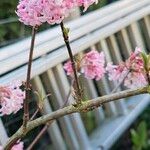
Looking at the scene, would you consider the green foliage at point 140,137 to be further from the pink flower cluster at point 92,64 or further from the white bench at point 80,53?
the pink flower cluster at point 92,64

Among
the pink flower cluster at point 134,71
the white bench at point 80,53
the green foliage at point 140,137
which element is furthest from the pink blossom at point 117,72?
the green foliage at point 140,137

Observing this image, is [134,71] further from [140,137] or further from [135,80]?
[140,137]

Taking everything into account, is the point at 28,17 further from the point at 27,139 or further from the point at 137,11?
the point at 137,11

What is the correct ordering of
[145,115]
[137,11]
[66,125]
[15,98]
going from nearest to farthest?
[15,98] → [66,125] → [137,11] → [145,115]

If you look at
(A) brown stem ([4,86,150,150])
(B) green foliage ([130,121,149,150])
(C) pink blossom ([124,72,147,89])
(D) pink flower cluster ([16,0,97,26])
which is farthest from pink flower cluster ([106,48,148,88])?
(B) green foliage ([130,121,149,150])

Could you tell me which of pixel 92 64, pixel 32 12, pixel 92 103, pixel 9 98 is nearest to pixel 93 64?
pixel 92 64

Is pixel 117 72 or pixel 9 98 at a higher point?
pixel 9 98

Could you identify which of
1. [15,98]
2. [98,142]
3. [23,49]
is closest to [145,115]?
[98,142]

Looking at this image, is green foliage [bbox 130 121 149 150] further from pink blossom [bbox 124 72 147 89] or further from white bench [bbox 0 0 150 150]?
pink blossom [bbox 124 72 147 89]
